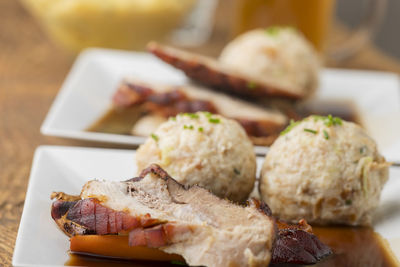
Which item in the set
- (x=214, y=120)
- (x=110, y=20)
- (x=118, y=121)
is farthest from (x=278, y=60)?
(x=110, y=20)

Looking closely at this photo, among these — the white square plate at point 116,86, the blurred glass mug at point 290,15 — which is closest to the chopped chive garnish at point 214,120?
A: the white square plate at point 116,86

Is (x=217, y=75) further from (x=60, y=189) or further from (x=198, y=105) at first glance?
(x=60, y=189)

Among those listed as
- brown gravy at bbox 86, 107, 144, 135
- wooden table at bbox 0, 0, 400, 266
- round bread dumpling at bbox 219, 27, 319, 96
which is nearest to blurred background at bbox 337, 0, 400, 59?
wooden table at bbox 0, 0, 400, 266

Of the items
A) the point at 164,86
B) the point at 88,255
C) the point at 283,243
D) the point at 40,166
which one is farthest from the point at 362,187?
the point at 164,86

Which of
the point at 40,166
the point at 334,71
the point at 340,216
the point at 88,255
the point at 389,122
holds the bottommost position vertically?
the point at 88,255

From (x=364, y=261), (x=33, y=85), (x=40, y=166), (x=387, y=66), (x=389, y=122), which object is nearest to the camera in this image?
(x=364, y=261)

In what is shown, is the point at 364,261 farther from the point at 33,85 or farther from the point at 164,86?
the point at 33,85

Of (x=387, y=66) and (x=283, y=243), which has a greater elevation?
(x=387, y=66)
